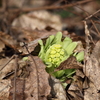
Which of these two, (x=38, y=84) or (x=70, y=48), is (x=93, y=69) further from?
(x=38, y=84)

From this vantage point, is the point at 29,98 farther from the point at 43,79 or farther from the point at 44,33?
the point at 44,33

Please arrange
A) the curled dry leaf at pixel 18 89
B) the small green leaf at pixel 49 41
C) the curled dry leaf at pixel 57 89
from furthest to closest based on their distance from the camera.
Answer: the small green leaf at pixel 49 41 → the curled dry leaf at pixel 57 89 → the curled dry leaf at pixel 18 89

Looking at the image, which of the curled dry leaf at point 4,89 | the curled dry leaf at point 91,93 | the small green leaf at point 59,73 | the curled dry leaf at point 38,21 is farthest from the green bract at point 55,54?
the curled dry leaf at point 38,21

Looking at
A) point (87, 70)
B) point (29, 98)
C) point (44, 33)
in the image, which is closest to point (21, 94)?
point (29, 98)

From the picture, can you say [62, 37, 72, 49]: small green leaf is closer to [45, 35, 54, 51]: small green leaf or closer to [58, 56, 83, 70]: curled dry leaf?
[45, 35, 54, 51]: small green leaf

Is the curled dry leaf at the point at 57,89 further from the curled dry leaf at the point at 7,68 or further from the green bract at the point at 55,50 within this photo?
the curled dry leaf at the point at 7,68

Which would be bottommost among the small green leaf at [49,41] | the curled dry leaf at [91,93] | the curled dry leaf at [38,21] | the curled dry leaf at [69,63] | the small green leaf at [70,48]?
the curled dry leaf at [91,93]

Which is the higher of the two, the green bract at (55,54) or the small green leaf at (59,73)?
the green bract at (55,54)

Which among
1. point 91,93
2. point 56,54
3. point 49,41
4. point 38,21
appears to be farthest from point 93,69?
point 38,21

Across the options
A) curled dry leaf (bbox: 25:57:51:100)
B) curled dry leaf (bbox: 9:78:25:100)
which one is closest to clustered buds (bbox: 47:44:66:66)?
curled dry leaf (bbox: 25:57:51:100)
